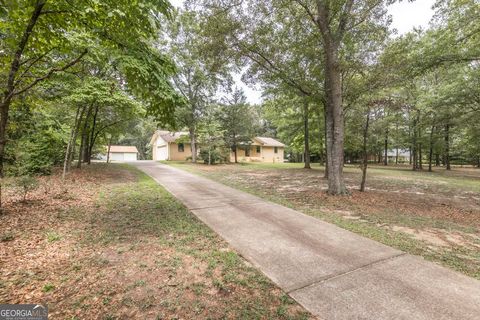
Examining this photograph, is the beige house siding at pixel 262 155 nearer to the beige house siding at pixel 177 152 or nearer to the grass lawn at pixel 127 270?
the beige house siding at pixel 177 152

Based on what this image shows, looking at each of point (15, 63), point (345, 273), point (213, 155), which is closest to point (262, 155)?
point (213, 155)

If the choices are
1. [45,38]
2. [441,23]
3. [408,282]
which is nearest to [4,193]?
[45,38]

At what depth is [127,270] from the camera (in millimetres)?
3189

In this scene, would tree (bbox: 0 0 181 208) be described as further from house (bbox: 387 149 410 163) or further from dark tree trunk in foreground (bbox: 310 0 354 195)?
house (bbox: 387 149 410 163)

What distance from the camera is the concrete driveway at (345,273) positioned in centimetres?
250

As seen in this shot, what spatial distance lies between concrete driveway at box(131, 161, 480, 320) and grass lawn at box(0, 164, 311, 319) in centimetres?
34

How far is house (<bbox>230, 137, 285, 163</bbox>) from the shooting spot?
3375 centimetres

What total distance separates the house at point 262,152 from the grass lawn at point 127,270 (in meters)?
27.8

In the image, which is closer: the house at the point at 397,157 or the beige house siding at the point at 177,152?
the beige house siding at the point at 177,152

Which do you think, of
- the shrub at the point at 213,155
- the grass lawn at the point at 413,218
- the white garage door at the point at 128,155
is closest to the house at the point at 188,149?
the shrub at the point at 213,155

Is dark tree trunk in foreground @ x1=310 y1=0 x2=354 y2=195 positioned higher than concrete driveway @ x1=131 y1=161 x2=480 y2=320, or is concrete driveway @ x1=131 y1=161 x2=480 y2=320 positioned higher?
dark tree trunk in foreground @ x1=310 y1=0 x2=354 y2=195

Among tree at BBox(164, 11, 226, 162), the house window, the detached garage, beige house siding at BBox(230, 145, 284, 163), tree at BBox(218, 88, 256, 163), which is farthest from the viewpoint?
the detached garage

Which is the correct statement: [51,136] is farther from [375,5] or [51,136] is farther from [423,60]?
[423,60]

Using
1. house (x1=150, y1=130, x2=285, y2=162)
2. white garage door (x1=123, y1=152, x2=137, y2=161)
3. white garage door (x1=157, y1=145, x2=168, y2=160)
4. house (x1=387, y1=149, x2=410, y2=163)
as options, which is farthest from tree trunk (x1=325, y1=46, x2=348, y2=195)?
white garage door (x1=123, y1=152, x2=137, y2=161)
